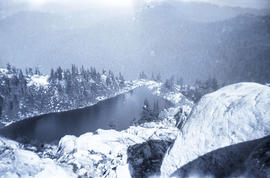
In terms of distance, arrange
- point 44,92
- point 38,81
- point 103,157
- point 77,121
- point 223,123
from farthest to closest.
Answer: point 38,81, point 44,92, point 77,121, point 103,157, point 223,123

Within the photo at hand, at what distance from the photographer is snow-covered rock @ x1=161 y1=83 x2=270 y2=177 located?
987cm

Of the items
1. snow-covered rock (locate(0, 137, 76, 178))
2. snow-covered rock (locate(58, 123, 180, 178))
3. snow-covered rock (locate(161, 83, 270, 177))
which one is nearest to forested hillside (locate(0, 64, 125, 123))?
snow-covered rock (locate(0, 137, 76, 178))

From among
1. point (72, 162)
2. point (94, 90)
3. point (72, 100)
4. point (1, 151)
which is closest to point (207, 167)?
point (72, 162)

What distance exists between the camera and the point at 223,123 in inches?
445

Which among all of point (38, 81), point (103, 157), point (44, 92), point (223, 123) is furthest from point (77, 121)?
point (223, 123)

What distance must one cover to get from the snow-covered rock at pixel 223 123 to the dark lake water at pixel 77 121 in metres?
79.3

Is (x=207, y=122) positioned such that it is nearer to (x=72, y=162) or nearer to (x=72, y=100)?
(x=72, y=162)

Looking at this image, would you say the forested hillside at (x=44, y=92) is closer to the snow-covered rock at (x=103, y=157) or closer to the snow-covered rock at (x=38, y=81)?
the snow-covered rock at (x=38, y=81)

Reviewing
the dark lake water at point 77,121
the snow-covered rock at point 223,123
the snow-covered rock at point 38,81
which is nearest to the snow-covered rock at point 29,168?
the snow-covered rock at point 223,123

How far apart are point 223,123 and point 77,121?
115188 millimetres

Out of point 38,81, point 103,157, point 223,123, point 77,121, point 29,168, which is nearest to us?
point 223,123

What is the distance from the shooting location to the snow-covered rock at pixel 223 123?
9867 mm

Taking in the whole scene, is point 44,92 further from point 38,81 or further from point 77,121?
point 77,121

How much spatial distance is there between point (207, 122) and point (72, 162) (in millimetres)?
21119
